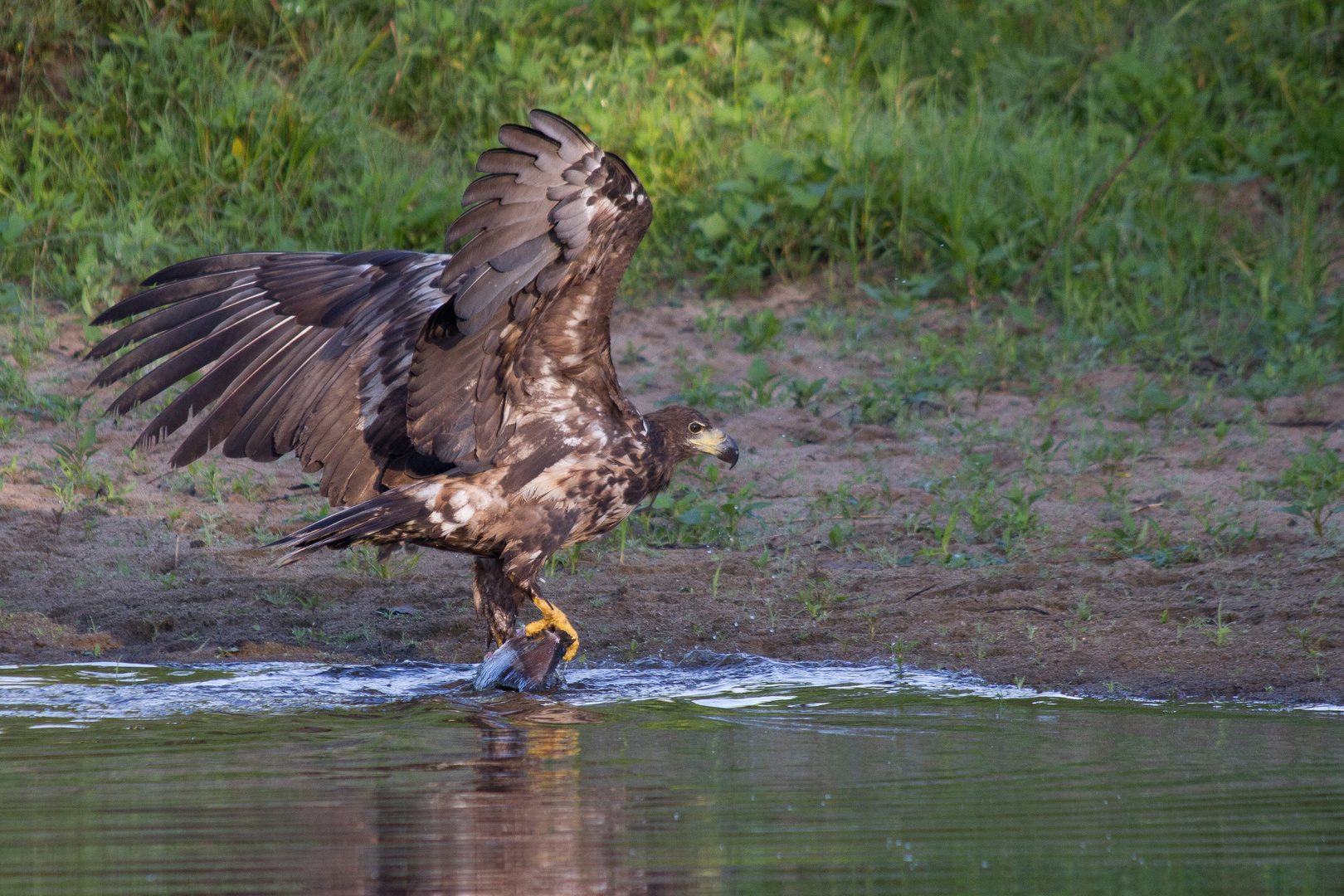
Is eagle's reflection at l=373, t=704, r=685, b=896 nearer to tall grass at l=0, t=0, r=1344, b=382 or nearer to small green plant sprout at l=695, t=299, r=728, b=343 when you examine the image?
small green plant sprout at l=695, t=299, r=728, b=343

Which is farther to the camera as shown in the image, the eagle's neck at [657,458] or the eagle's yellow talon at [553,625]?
the eagle's neck at [657,458]

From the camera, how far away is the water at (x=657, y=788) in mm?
2473

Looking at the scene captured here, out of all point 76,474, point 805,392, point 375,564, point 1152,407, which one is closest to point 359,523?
point 375,564

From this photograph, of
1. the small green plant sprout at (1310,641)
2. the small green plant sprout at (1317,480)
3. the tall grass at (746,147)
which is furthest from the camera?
the tall grass at (746,147)

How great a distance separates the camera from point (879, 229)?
8281mm

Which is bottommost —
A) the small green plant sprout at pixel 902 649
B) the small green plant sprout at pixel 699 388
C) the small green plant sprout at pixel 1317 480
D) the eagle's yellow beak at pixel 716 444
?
the small green plant sprout at pixel 1317 480

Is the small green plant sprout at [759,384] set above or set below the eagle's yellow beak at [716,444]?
below

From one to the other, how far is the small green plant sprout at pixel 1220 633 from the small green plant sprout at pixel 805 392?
2687 mm

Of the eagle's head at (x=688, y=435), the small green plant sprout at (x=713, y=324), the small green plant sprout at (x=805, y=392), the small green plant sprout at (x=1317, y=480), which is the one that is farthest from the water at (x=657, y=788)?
the small green plant sprout at (x=713, y=324)

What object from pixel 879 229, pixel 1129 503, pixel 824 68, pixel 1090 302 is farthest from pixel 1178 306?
pixel 824 68

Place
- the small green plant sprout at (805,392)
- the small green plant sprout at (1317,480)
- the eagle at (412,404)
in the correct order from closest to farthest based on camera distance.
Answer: the eagle at (412,404) → the small green plant sprout at (1317,480) → the small green plant sprout at (805,392)

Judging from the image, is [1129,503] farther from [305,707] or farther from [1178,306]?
[305,707]

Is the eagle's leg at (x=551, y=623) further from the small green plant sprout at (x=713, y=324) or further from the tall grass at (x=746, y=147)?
the tall grass at (x=746, y=147)

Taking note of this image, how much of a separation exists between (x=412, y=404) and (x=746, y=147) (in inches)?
164
